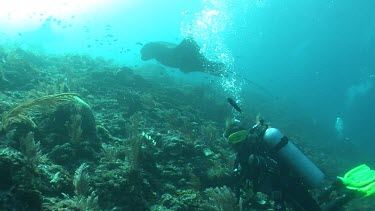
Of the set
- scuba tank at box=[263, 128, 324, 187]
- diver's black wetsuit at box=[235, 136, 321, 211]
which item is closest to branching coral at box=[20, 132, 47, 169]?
diver's black wetsuit at box=[235, 136, 321, 211]

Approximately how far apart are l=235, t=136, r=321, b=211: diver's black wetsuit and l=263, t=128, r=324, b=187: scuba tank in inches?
6.8

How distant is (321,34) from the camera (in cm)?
8938

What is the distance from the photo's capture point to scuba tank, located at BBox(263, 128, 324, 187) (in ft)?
18.1

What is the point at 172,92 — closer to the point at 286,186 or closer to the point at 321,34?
the point at 286,186

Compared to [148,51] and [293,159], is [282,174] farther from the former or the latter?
[148,51]

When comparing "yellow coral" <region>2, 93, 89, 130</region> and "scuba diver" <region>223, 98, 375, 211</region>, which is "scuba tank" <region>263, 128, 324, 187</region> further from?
"yellow coral" <region>2, 93, 89, 130</region>

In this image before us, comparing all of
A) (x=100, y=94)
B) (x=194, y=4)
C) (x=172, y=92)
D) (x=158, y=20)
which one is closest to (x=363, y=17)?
(x=194, y=4)

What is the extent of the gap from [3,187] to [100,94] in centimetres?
1097

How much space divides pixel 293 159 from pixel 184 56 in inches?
619

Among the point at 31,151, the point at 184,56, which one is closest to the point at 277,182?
the point at 31,151

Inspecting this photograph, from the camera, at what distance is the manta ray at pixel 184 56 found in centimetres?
2019

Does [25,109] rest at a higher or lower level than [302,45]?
lower

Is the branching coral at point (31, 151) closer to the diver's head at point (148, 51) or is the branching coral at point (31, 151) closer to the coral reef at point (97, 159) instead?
the coral reef at point (97, 159)

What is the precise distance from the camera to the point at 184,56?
20.5 m
